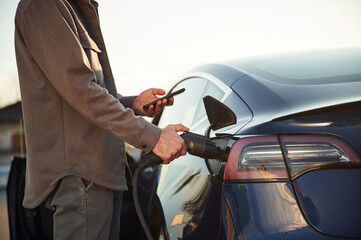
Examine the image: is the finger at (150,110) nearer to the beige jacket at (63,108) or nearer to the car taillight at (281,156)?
the beige jacket at (63,108)

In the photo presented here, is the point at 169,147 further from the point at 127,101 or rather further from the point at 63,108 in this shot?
the point at 127,101

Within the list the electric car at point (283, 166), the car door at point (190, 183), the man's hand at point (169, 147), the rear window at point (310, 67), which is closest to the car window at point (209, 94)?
the car door at point (190, 183)

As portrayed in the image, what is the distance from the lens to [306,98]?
167 centimetres

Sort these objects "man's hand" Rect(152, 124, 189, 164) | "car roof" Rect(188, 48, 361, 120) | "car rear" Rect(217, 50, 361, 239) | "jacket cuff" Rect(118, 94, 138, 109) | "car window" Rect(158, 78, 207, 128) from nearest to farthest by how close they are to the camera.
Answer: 1. "car rear" Rect(217, 50, 361, 239)
2. "car roof" Rect(188, 48, 361, 120)
3. "man's hand" Rect(152, 124, 189, 164)
4. "jacket cuff" Rect(118, 94, 138, 109)
5. "car window" Rect(158, 78, 207, 128)

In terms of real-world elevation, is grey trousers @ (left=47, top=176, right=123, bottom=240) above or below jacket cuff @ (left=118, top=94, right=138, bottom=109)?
below

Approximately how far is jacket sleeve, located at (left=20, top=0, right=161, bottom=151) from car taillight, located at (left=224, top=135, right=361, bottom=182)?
0.47 meters

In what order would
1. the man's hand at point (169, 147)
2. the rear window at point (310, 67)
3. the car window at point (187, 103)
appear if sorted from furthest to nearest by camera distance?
1. the car window at point (187, 103)
2. the rear window at point (310, 67)
3. the man's hand at point (169, 147)

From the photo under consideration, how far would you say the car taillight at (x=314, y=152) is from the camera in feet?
4.92

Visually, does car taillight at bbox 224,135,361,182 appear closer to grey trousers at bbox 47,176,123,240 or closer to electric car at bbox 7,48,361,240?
electric car at bbox 7,48,361,240

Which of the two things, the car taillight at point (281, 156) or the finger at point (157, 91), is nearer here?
the car taillight at point (281, 156)

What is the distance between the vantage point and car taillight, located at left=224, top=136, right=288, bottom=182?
1.55m

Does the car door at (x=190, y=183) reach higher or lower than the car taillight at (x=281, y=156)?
lower

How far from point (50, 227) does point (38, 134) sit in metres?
1.35

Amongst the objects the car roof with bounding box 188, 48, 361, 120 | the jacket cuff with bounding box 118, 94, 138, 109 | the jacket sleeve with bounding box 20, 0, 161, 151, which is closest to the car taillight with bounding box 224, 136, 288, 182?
the car roof with bounding box 188, 48, 361, 120
